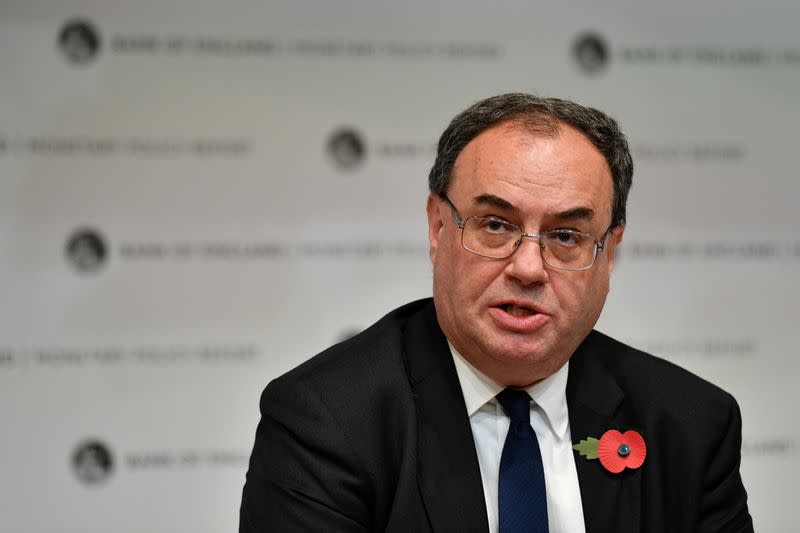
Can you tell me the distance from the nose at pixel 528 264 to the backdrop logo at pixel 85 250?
85.2 inches

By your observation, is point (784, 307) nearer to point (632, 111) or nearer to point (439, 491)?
point (632, 111)

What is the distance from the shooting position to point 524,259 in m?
1.93

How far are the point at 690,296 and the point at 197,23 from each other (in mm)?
2327

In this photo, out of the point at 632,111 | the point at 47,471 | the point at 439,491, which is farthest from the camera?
the point at 632,111

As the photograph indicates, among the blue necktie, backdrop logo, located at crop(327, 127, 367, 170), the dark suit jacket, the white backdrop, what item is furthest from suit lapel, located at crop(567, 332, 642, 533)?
backdrop logo, located at crop(327, 127, 367, 170)

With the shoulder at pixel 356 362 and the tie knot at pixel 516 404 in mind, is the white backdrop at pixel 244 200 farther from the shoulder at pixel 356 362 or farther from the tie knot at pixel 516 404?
the tie knot at pixel 516 404

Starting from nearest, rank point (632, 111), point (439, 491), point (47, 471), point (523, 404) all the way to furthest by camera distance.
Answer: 1. point (439, 491)
2. point (523, 404)
3. point (47, 471)
4. point (632, 111)

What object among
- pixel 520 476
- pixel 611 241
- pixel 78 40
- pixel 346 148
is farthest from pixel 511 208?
pixel 78 40

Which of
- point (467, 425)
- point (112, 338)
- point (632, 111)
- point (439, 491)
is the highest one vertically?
point (632, 111)

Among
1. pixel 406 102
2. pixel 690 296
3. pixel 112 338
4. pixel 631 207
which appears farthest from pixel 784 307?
pixel 112 338

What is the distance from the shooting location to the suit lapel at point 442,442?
1.91m

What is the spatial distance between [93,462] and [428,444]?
83.2 inches

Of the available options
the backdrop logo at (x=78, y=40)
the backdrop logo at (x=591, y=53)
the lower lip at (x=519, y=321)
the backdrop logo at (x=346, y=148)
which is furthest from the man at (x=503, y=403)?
the backdrop logo at (x=78, y=40)

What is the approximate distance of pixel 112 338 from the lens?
360cm
